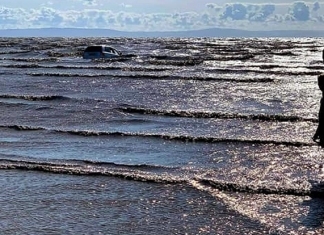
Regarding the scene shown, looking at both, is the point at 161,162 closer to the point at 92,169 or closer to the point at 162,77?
the point at 92,169

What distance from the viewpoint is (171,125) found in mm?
19094

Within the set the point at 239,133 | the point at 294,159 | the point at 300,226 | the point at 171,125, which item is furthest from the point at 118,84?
the point at 300,226

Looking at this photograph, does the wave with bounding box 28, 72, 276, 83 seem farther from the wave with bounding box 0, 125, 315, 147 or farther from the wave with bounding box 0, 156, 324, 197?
the wave with bounding box 0, 156, 324, 197

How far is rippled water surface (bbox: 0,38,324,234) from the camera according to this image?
929 cm

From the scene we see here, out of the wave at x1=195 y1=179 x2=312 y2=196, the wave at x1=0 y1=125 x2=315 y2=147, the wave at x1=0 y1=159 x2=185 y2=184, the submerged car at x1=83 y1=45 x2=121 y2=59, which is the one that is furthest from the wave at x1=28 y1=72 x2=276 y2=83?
the wave at x1=195 y1=179 x2=312 y2=196

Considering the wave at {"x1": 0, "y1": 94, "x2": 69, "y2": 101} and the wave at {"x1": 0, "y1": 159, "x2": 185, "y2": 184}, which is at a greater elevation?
the wave at {"x1": 0, "y1": 159, "x2": 185, "y2": 184}

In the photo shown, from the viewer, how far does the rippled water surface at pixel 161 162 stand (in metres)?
9.29

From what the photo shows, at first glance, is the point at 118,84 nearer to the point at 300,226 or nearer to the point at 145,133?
the point at 145,133

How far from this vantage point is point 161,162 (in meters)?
13.6

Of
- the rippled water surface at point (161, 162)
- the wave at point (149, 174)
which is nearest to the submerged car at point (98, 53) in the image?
the rippled water surface at point (161, 162)

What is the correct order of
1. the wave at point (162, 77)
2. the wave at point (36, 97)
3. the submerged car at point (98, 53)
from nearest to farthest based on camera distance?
the wave at point (36, 97)
the wave at point (162, 77)
the submerged car at point (98, 53)

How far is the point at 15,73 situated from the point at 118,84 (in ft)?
39.6

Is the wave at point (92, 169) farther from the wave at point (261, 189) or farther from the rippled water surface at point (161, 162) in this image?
the wave at point (261, 189)

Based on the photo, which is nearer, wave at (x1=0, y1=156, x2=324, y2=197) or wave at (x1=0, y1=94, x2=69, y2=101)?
wave at (x1=0, y1=156, x2=324, y2=197)
